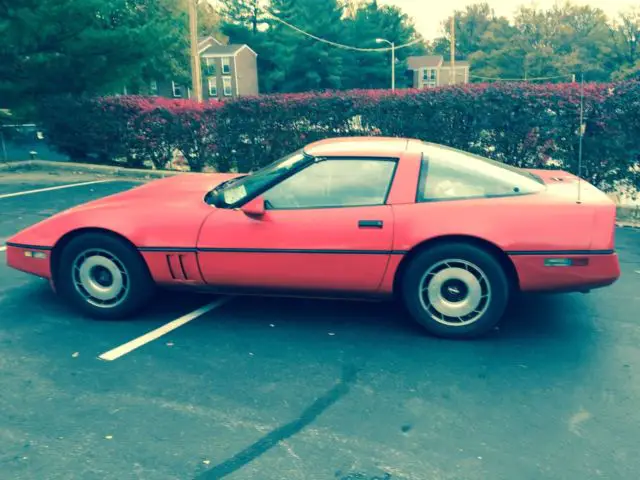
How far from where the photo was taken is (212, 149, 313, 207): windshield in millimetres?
4629

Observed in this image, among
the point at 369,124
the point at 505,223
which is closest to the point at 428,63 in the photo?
the point at 369,124

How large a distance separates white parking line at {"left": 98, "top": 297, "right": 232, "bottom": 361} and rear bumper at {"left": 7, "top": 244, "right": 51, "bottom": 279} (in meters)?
1.00

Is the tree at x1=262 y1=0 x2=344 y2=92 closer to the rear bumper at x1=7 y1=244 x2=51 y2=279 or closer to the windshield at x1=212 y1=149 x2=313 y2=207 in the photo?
the windshield at x1=212 y1=149 x2=313 y2=207

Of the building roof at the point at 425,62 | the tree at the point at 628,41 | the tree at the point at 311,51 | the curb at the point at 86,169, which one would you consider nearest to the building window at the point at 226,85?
the tree at the point at 311,51

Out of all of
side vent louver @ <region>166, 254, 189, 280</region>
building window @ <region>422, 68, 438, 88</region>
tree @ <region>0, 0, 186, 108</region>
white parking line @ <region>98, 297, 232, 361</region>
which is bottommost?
white parking line @ <region>98, 297, 232, 361</region>

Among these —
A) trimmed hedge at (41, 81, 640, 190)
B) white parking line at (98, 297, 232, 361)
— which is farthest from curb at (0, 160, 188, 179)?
white parking line at (98, 297, 232, 361)

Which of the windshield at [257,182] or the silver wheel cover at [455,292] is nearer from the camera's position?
the silver wheel cover at [455,292]

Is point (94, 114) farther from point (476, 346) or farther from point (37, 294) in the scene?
point (476, 346)

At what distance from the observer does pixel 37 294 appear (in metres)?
5.31

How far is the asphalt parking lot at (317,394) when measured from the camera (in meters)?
3.01

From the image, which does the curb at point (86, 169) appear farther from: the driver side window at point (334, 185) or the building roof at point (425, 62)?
the building roof at point (425, 62)

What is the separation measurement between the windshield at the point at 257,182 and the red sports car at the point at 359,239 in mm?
17

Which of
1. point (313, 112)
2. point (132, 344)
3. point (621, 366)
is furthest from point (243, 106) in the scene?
point (621, 366)

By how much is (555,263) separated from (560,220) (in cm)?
30
